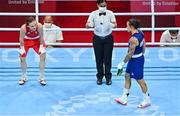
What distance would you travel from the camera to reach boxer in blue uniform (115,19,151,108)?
5.88 meters

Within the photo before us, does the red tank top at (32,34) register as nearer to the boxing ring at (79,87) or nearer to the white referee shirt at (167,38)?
the boxing ring at (79,87)

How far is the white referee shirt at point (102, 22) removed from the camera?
260 inches

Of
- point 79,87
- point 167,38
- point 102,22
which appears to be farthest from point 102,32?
point 167,38

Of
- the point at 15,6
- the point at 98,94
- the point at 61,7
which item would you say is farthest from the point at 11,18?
the point at 98,94

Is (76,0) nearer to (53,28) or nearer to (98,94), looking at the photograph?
(53,28)

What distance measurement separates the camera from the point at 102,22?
6.59 m

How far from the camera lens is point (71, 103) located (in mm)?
6270

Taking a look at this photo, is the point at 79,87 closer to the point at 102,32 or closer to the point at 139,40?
the point at 102,32

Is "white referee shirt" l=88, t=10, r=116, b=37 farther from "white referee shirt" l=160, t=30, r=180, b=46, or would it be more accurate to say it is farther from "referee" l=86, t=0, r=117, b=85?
Answer: "white referee shirt" l=160, t=30, r=180, b=46

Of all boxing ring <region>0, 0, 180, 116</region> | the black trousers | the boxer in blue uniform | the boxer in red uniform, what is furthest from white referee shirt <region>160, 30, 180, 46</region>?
the boxer in red uniform

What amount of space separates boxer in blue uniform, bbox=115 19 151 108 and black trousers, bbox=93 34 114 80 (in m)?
0.62

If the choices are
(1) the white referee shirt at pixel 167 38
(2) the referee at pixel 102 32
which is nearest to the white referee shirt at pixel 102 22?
(2) the referee at pixel 102 32

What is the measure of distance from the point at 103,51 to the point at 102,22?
0.39m

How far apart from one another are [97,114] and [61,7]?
4.02m
